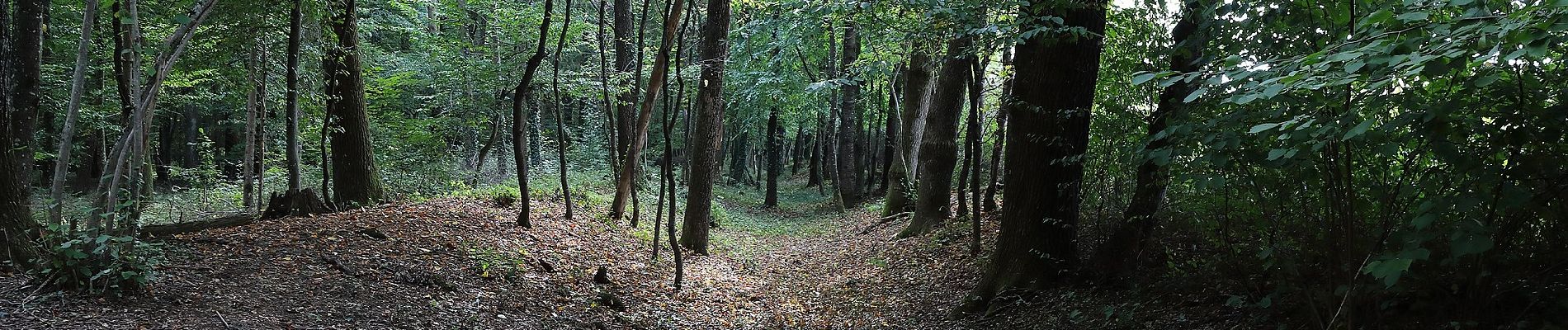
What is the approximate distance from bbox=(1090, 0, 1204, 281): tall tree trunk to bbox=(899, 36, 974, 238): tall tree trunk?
5.23 meters

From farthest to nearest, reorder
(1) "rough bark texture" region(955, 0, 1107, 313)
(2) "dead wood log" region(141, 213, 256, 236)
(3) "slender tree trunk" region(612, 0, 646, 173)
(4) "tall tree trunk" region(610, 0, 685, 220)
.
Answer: (3) "slender tree trunk" region(612, 0, 646, 173) → (4) "tall tree trunk" region(610, 0, 685, 220) → (2) "dead wood log" region(141, 213, 256, 236) → (1) "rough bark texture" region(955, 0, 1107, 313)

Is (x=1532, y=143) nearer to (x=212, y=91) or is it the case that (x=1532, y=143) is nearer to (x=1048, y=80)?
(x=1048, y=80)

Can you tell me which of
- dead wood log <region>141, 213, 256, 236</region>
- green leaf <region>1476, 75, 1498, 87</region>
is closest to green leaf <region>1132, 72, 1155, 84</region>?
green leaf <region>1476, 75, 1498, 87</region>

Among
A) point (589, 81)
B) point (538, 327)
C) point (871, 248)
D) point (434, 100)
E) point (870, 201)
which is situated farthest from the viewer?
point (870, 201)

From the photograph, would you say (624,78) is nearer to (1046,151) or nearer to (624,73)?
(624,73)

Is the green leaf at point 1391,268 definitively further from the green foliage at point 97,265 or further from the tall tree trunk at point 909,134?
the tall tree trunk at point 909,134

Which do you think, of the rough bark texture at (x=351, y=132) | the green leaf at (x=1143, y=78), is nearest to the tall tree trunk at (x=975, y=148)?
the green leaf at (x=1143, y=78)

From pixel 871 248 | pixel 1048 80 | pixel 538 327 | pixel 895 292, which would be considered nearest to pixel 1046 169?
pixel 1048 80

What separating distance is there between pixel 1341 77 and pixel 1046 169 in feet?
13.0

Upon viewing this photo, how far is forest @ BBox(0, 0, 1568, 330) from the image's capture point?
2.77 m

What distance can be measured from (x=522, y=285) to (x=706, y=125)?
4188 mm

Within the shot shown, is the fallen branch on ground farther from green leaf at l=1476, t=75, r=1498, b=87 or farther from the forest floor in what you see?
green leaf at l=1476, t=75, r=1498, b=87

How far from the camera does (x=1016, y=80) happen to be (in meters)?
6.54

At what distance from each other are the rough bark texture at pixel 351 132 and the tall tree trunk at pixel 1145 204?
9015 mm
